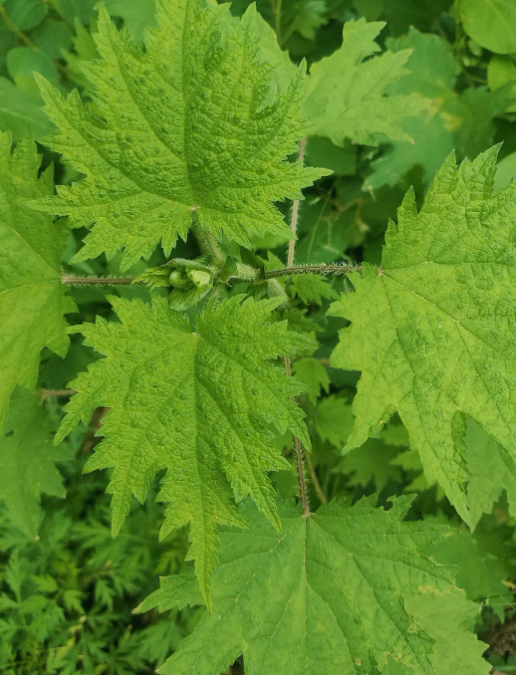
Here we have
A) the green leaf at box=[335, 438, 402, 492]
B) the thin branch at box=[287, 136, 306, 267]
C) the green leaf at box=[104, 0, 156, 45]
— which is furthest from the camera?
the green leaf at box=[335, 438, 402, 492]

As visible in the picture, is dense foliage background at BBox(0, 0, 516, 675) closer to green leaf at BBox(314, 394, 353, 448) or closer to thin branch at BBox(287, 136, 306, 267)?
green leaf at BBox(314, 394, 353, 448)

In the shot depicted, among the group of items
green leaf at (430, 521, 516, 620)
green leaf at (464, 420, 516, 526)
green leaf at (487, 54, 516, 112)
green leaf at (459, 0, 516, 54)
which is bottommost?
green leaf at (430, 521, 516, 620)

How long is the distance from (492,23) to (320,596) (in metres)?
2.16

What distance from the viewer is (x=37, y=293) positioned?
1.61 m

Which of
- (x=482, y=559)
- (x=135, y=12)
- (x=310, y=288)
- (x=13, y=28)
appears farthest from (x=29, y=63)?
(x=482, y=559)

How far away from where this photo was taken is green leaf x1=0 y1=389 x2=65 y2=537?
1851 millimetres

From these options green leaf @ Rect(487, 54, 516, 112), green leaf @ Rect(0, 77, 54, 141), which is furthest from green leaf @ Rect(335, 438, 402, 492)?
green leaf @ Rect(0, 77, 54, 141)

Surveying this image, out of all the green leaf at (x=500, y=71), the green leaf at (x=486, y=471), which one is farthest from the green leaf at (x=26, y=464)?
the green leaf at (x=500, y=71)

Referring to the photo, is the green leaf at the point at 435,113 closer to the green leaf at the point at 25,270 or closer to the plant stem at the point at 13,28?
the green leaf at the point at 25,270

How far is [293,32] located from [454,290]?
5.35ft

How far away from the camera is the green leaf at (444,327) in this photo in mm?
1312

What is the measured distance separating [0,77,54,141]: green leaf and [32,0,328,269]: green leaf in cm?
94

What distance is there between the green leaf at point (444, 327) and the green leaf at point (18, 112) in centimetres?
150

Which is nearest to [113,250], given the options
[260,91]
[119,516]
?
[260,91]
